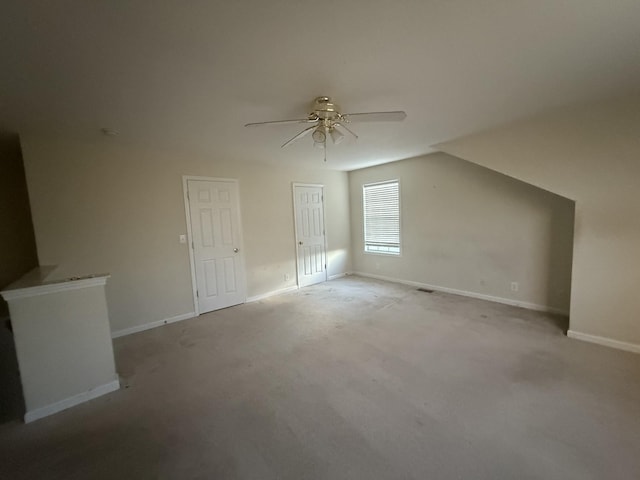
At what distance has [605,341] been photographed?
2.74 meters

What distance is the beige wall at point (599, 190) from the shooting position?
2521 millimetres

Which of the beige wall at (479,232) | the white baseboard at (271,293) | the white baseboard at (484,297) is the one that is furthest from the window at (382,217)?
the white baseboard at (271,293)

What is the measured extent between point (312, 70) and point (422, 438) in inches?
101

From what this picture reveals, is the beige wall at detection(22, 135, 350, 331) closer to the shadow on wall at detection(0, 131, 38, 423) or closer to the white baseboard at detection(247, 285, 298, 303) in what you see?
the white baseboard at detection(247, 285, 298, 303)

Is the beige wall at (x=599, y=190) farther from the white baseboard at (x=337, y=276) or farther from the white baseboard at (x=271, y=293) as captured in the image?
the white baseboard at (x=271, y=293)

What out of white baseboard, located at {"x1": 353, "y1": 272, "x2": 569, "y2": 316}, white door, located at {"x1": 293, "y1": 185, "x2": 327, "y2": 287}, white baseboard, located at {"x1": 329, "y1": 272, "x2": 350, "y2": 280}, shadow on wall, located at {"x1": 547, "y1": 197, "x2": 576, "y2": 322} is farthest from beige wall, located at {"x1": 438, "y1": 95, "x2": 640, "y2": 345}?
white baseboard, located at {"x1": 329, "y1": 272, "x2": 350, "y2": 280}

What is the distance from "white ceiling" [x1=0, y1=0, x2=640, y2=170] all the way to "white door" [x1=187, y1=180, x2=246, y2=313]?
1391 mm

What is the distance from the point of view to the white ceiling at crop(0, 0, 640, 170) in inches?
51.7

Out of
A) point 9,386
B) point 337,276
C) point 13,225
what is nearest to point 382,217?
point 337,276

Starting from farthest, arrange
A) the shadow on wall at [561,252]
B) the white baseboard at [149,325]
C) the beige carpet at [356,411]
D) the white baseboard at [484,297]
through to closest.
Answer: the white baseboard at [484,297], the white baseboard at [149,325], the shadow on wall at [561,252], the beige carpet at [356,411]

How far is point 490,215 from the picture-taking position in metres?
4.00

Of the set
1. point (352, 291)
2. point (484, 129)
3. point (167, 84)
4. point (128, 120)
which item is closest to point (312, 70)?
point (167, 84)

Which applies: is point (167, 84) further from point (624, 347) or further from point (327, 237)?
point (624, 347)

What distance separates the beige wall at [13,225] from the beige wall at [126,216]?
4.67 ft
